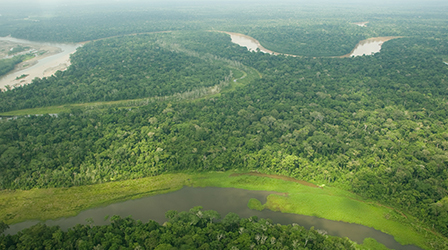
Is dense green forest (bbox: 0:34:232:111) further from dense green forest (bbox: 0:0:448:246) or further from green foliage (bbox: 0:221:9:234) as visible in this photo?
green foliage (bbox: 0:221:9:234)

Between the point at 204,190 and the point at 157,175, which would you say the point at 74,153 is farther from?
the point at 204,190

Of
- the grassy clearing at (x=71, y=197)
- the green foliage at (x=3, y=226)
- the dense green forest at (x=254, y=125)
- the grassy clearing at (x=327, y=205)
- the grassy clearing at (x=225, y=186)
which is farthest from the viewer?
the dense green forest at (x=254, y=125)

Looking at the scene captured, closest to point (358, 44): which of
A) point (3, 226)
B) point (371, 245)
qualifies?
point (371, 245)

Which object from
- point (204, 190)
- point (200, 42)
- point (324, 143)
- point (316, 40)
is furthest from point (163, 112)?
point (316, 40)

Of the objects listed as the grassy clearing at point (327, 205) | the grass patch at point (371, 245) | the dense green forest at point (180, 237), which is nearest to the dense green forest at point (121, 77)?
the grassy clearing at point (327, 205)

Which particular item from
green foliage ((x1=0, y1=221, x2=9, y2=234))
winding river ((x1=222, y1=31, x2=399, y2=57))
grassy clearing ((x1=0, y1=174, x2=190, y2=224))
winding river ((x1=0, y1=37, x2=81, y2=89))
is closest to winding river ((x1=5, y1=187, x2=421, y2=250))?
grassy clearing ((x1=0, y1=174, x2=190, y2=224))

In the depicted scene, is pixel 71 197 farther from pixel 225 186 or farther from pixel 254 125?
pixel 254 125

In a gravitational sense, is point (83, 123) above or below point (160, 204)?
above

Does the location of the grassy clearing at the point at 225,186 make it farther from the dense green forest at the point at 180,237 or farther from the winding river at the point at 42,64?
the winding river at the point at 42,64
